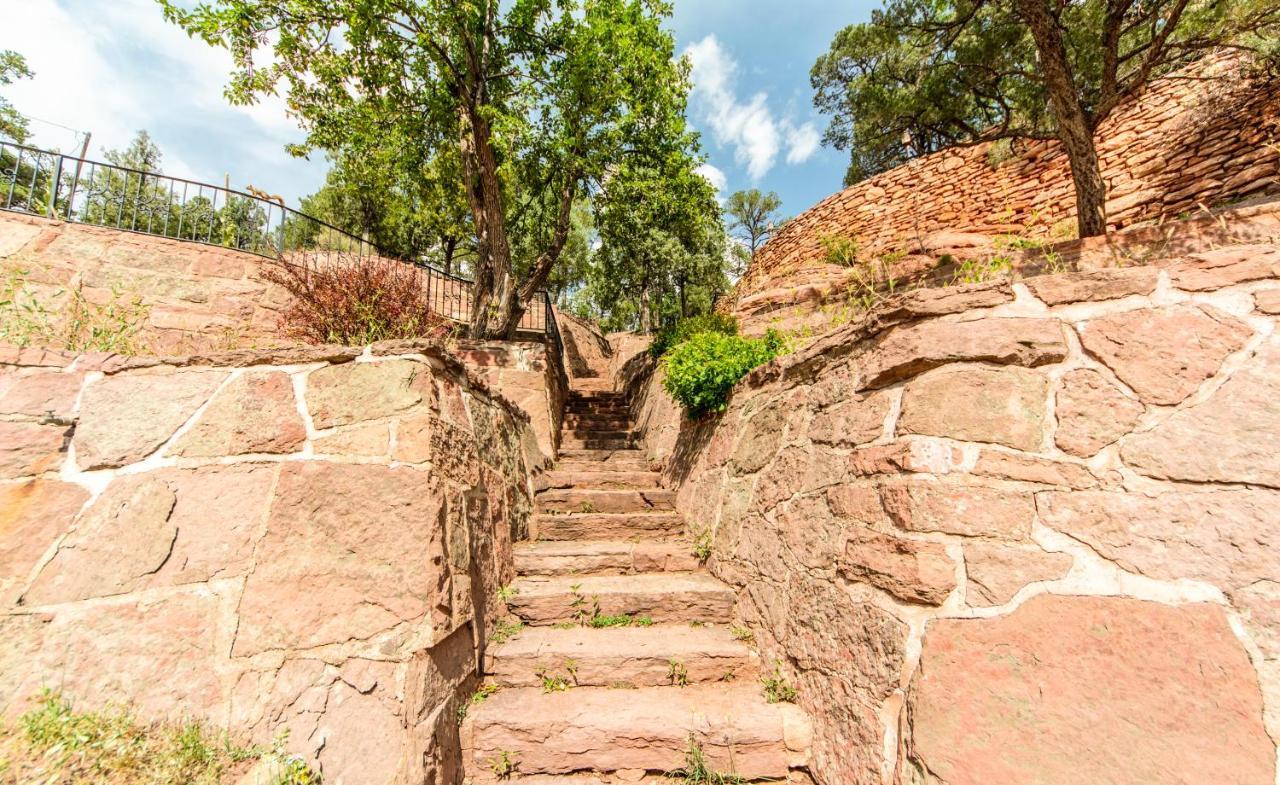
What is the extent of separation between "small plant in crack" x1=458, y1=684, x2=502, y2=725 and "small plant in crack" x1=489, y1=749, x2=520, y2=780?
253mm

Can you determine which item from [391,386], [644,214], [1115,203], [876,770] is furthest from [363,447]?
[1115,203]

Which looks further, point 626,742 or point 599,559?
point 599,559

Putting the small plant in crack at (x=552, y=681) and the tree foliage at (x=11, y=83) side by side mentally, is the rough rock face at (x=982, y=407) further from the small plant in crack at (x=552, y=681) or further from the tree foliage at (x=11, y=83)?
the tree foliage at (x=11, y=83)

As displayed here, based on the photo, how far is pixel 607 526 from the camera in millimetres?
4332

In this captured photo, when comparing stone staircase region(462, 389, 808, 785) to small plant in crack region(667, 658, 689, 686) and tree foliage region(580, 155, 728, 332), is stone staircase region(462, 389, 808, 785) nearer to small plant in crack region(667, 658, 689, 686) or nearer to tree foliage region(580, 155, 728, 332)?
small plant in crack region(667, 658, 689, 686)

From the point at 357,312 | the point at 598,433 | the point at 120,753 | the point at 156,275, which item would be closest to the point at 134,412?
the point at 120,753

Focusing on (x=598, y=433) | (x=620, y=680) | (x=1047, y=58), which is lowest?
(x=620, y=680)

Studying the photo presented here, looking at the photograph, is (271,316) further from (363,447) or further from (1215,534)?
(1215,534)

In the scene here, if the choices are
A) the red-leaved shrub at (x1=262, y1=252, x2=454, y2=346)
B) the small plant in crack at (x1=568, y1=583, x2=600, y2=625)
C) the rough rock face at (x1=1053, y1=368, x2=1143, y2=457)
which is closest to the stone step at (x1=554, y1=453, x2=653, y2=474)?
the red-leaved shrub at (x1=262, y1=252, x2=454, y2=346)

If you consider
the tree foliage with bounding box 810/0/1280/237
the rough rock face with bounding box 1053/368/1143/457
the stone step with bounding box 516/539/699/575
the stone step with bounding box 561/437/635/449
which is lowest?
the stone step with bounding box 516/539/699/575

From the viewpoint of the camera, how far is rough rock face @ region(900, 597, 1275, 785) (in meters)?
1.47

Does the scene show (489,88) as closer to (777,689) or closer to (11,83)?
(777,689)

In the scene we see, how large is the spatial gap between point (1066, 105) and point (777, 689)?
22.6ft

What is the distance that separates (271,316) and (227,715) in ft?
21.3
